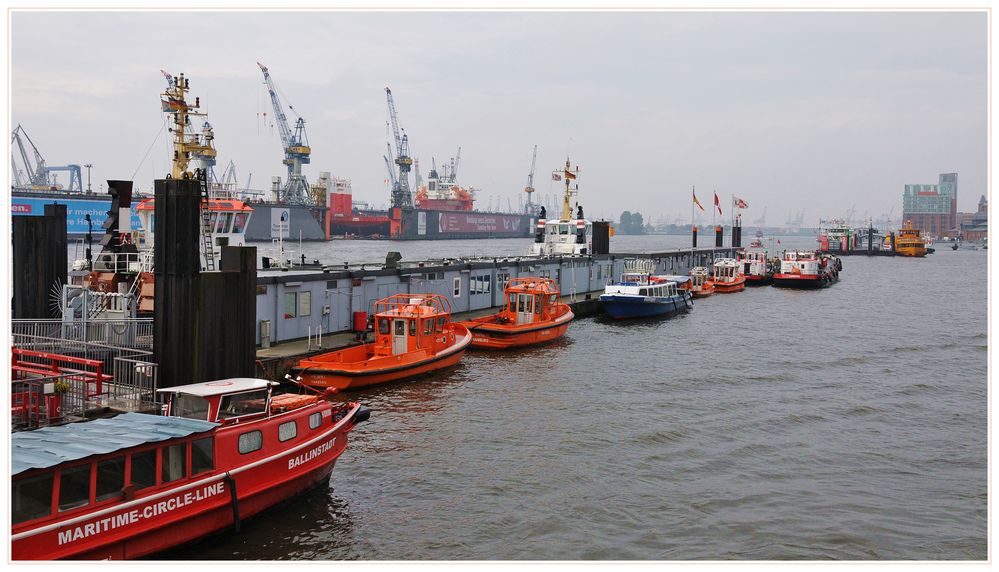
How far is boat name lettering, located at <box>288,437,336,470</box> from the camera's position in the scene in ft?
53.6

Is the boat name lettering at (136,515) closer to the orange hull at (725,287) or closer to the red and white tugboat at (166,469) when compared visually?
the red and white tugboat at (166,469)

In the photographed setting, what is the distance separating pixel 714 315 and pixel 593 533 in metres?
39.4

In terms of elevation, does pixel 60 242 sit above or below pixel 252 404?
above

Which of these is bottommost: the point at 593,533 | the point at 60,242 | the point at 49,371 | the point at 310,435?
the point at 593,533

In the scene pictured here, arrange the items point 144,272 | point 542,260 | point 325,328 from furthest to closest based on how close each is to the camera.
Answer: point 542,260
point 325,328
point 144,272

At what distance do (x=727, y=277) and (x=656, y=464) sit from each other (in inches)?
2187

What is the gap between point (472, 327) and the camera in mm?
36594

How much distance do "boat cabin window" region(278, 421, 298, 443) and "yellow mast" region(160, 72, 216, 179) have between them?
17.0m

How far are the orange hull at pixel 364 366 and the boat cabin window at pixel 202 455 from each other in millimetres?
11411

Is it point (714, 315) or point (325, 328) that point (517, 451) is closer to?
point (325, 328)

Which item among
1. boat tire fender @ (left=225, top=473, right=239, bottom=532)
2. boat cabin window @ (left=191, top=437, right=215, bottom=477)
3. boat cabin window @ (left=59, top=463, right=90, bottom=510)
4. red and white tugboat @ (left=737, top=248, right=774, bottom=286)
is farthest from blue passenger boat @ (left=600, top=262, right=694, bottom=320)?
boat cabin window @ (left=59, top=463, right=90, bottom=510)

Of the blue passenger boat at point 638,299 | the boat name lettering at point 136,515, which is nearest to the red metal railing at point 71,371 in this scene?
the boat name lettering at point 136,515

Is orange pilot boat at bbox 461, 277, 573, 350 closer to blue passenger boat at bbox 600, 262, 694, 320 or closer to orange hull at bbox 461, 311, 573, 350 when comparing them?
orange hull at bbox 461, 311, 573, 350

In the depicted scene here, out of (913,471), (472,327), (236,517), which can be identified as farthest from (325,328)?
(913,471)
